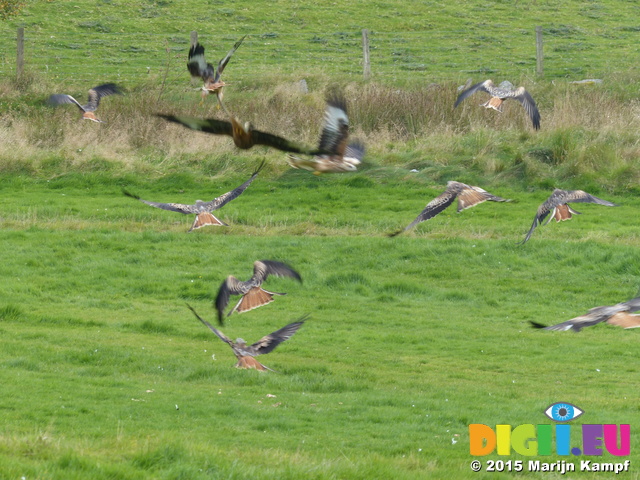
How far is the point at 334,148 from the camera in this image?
23.2 feet

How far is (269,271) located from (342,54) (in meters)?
26.4

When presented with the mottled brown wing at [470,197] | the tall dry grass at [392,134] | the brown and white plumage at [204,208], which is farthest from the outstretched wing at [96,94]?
the tall dry grass at [392,134]

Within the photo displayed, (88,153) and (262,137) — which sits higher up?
(262,137)

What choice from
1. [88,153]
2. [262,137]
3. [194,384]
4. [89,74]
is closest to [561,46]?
[89,74]

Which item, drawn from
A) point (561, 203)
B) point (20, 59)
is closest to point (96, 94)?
point (561, 203)

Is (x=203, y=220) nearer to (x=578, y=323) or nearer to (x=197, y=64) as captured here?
(x=197, y=64)

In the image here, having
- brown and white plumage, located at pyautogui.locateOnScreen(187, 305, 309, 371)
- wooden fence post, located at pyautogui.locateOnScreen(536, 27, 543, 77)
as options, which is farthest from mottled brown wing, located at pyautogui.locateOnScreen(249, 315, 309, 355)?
wooden fence post, located at pyautogui.locateOnScreen(536, 27, 543, 77)

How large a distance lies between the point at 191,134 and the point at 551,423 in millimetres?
15850

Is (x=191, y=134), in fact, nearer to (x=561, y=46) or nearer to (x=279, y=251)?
(x=279, y=251)

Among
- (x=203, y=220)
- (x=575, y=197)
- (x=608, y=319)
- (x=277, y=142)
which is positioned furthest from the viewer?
(x=203, y=220)

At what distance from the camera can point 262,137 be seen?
5.82 metres

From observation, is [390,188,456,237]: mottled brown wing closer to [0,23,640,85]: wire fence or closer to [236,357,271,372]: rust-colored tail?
[236,357,271,372]: rust-colored tail

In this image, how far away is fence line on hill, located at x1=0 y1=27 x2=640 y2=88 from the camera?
1174 inches

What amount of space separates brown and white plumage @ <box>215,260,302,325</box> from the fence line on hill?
18.9 metres
